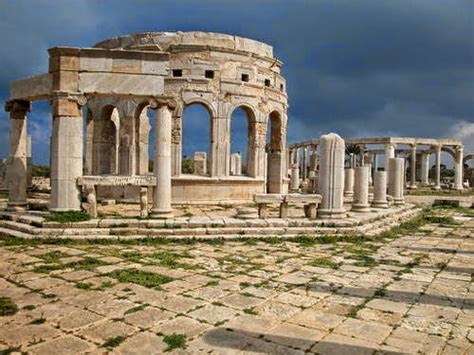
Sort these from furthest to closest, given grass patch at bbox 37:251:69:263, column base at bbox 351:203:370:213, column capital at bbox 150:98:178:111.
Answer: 1. column base at bbox 351:203:370:213
2. column capital at bbox 150:98:178:111
3. grass patch at bbox 37:251:69:263

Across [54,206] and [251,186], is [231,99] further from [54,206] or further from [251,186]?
[54,206]

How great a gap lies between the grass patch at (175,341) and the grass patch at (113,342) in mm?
458

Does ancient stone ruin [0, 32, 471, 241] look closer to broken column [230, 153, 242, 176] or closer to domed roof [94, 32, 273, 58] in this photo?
domed roof [94, 32, 273, 58]

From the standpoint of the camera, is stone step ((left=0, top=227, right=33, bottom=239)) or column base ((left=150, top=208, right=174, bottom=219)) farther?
column base ((left=150, top=208, right=174, bottom=219))

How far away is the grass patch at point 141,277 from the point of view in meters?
6.39

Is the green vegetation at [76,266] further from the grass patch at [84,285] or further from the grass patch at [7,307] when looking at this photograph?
the grass patch at [7,307]

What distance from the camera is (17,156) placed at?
41.6 feet

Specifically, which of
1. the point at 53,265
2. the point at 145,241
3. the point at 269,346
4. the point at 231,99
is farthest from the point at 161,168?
the point at 269,346

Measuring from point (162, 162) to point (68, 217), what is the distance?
2.91 meters

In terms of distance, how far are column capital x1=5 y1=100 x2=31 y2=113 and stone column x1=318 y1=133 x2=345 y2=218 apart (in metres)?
9.35

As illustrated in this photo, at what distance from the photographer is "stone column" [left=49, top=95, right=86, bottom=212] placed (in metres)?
11.1

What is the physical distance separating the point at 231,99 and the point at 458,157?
3293cm

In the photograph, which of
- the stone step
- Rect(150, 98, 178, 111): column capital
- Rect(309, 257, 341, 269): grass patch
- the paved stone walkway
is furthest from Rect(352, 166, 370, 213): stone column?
the stone step

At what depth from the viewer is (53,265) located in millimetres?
7434
